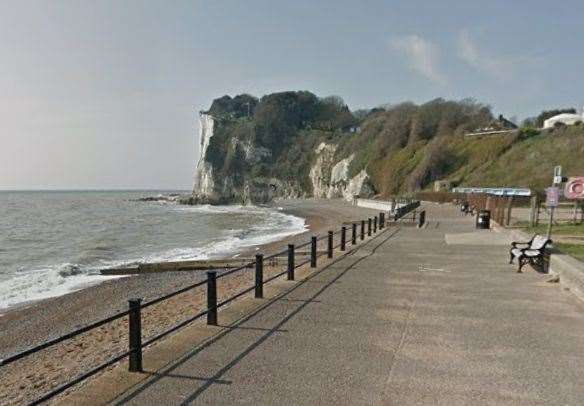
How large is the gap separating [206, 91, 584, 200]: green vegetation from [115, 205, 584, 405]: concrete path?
193 ft

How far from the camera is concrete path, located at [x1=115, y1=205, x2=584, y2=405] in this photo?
16.3ft

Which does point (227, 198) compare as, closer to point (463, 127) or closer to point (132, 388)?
point (463, 127)

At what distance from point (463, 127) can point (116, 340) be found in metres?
101

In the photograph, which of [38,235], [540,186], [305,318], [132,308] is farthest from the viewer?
[540,186]

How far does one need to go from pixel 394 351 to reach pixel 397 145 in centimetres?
10620

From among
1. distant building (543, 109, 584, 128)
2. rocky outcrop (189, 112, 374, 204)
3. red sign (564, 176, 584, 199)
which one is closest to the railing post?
red sign (564, 176, 584, 199)

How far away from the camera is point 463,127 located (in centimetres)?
10219

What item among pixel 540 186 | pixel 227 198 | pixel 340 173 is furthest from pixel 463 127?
pixel 227 198

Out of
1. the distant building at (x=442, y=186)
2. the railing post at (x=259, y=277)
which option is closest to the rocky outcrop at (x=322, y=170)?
the distant building at (x=442, y=186)

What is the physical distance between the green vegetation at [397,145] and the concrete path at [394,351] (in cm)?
5895

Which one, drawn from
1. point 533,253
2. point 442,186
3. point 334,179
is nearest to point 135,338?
point 533,253

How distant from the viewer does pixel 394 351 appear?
621cm

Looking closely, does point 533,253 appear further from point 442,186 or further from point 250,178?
point 250,178

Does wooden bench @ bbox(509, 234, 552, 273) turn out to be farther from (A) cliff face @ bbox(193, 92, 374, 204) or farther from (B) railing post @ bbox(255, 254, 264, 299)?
(A) cliff face @ bbox(193, 92, 374, 204)
